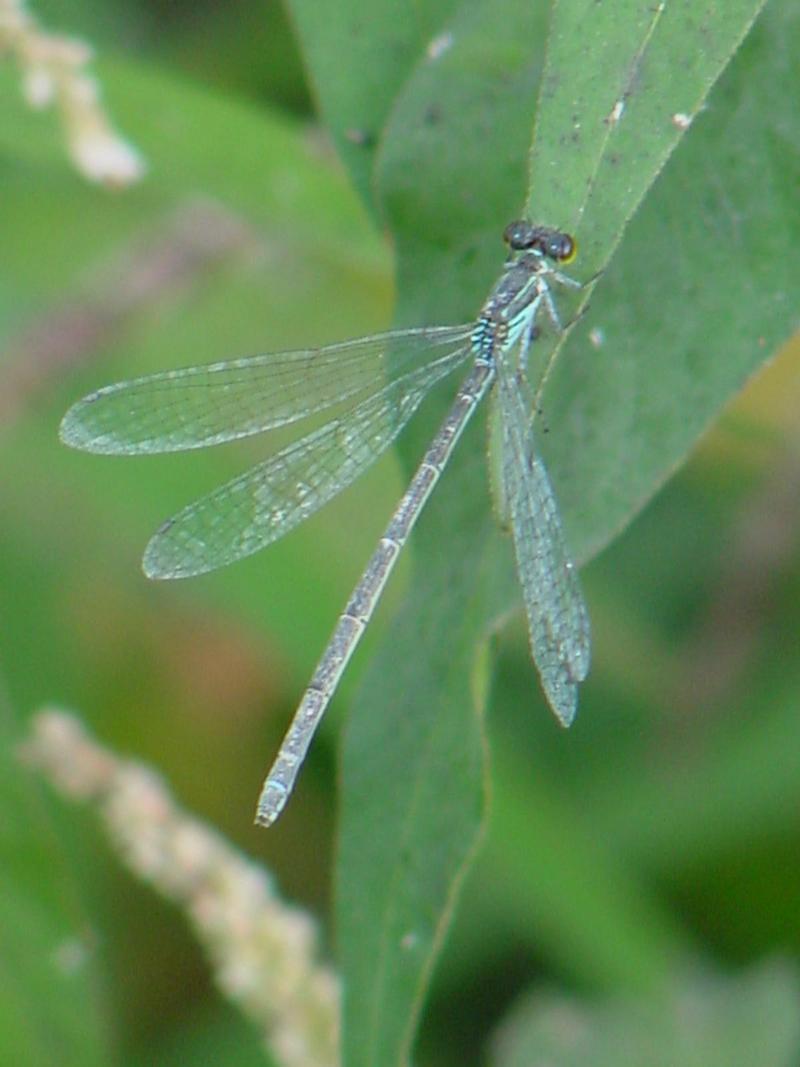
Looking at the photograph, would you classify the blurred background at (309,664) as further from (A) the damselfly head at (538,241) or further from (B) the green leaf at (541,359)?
(B) the green leaf at (541,359)

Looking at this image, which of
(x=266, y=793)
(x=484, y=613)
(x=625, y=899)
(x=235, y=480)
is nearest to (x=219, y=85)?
(x=235, y=480)

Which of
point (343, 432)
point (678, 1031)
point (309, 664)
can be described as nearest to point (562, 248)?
point (343, 432)

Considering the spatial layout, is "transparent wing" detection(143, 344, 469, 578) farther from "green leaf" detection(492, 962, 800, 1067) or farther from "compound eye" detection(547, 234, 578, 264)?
"green leaf" detection(492, 962, 800, 1067)

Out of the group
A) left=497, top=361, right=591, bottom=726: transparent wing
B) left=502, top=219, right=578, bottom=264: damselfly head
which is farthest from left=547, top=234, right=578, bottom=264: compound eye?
left=497, top=361, right=591, bottom=726: transparent wing

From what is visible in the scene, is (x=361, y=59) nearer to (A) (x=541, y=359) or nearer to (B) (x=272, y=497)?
(A) (x=541, y=359)

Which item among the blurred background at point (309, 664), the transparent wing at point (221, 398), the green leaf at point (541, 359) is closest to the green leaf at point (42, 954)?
the green leaf at point (541, 359)

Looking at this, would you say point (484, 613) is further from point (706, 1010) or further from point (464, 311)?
point (706, 1010)
